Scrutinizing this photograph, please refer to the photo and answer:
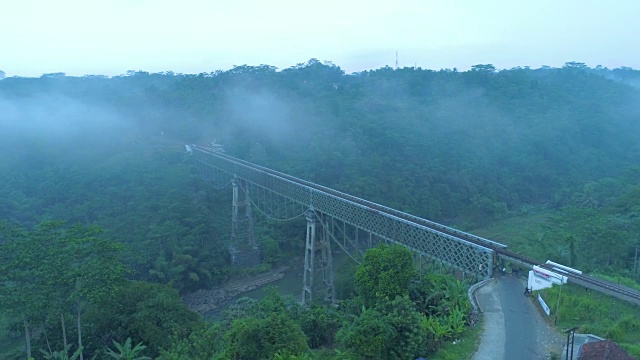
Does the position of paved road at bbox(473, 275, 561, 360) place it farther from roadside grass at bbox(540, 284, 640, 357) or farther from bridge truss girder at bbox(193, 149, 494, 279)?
bridge truss girder at bbox(193, 149, 494, 279)

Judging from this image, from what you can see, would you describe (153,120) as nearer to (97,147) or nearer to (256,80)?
(97,147)

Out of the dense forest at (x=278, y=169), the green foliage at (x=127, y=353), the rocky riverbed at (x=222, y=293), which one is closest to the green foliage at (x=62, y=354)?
the dense forest at (x=278, y=169)

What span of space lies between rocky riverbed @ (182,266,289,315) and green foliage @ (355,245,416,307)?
21.1 metres

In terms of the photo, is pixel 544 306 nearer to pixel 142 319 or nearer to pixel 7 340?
pixel 142 319

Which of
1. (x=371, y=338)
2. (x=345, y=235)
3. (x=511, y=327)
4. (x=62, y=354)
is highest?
(x=371, y=338)

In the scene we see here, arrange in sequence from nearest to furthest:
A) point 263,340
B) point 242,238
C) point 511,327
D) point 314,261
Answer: point 263,340
point 511,327
point 314,261
point 242,238

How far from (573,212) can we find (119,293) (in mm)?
44704

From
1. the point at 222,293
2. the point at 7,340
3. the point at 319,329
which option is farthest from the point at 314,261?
the point at 7,340

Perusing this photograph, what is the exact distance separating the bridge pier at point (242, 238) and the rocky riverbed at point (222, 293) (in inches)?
80.7

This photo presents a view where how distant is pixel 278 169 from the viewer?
5862cm

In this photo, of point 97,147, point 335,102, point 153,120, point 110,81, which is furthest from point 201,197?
point 110,81

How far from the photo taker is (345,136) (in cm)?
7175

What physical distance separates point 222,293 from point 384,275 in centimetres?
2451

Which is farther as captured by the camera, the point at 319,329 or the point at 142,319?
the point at 142,319
